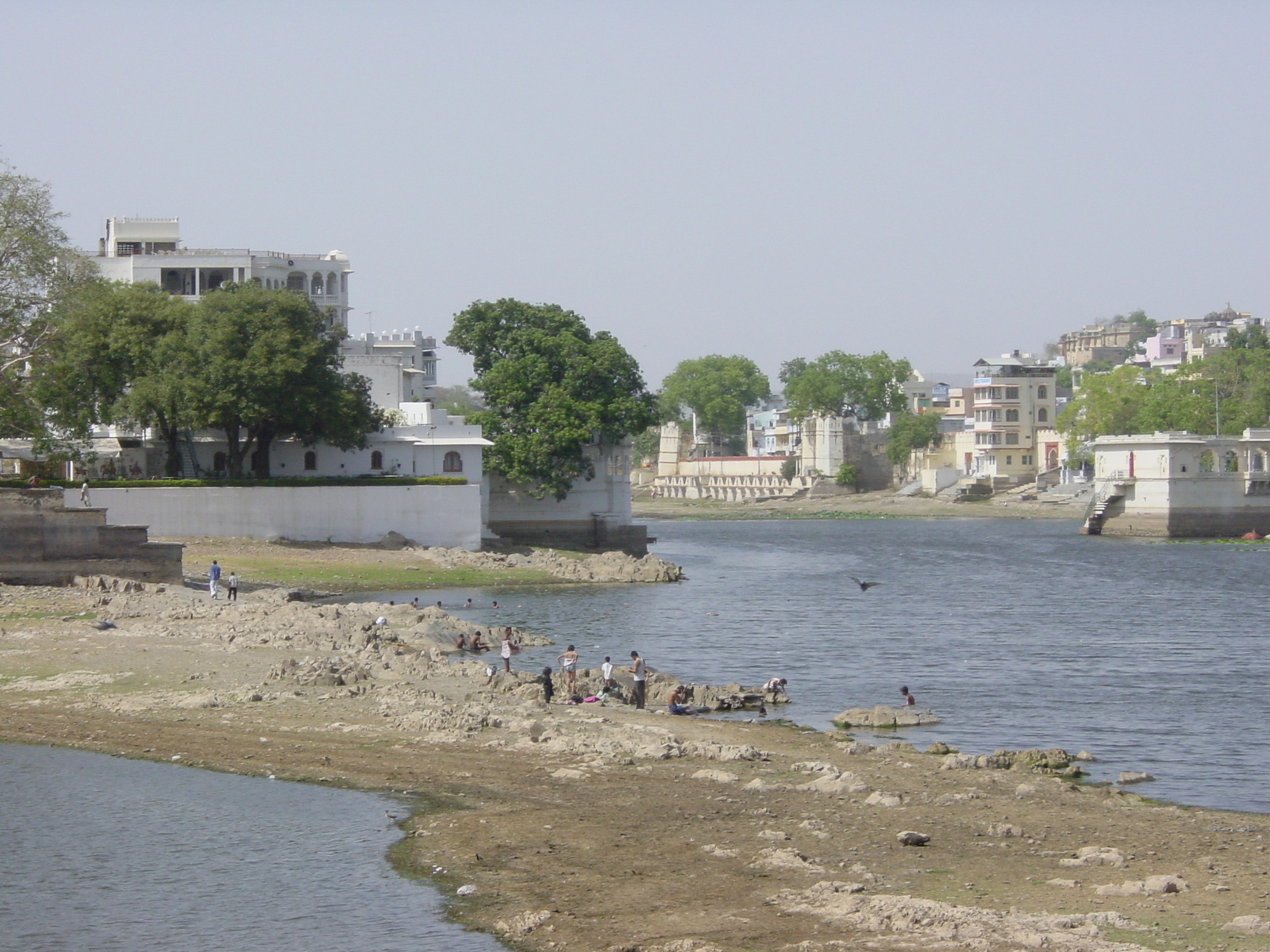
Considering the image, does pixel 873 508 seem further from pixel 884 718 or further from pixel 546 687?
pixel 546 687

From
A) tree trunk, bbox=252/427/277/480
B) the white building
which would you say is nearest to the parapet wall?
tree trunk, bbox=252/427/277/480

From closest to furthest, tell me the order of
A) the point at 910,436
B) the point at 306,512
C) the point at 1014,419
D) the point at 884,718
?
the point at 884,718 < the point at 306,512 < the point at 1014,419 < the point at 910,436

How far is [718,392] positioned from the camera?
19212 centimetres

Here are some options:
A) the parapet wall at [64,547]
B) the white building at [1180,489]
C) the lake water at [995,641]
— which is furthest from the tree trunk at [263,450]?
the white building at [1180,489]

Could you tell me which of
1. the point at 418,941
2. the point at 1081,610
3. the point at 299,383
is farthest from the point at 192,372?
the point at 418,941

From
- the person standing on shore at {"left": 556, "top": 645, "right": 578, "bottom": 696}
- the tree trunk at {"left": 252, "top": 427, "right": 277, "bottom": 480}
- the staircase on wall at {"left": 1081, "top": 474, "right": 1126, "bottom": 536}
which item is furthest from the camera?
the staircase on wall at {"left": 1081, "top": 474, "right": 1126, "bottom": 536}

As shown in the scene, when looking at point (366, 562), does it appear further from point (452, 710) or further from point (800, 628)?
point (452, 710)

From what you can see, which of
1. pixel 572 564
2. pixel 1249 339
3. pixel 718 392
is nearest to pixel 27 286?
pixel 572 564

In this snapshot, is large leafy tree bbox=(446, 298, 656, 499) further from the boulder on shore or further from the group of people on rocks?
the boulder on shore

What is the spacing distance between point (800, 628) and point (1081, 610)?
1347 centimetres

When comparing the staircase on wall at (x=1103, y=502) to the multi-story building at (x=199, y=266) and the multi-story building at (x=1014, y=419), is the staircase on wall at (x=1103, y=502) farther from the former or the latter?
the multi-story building at (x=199, y=266)

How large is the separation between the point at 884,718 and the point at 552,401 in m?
43.6

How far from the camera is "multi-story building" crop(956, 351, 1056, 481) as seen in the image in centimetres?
14550

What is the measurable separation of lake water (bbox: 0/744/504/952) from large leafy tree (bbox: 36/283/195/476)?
3750 cm
